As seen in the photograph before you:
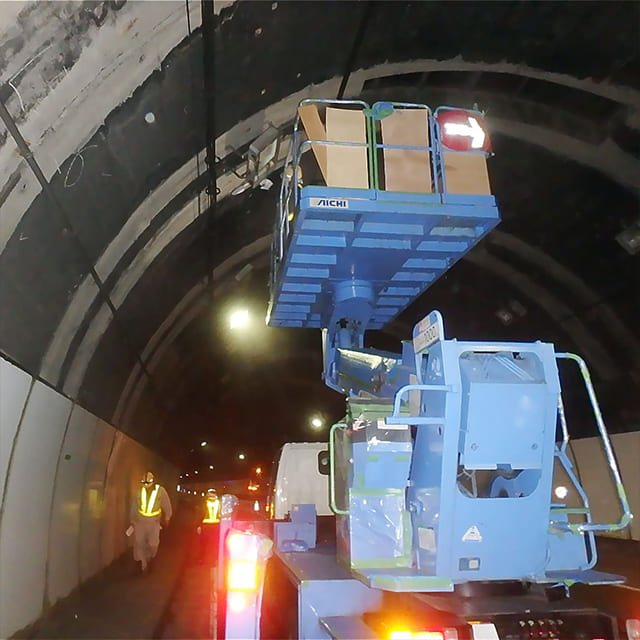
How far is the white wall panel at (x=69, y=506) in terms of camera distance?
844 cm

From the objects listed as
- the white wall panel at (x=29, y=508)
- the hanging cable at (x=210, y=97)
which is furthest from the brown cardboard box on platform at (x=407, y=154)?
the white wall panel at (x=29, y=508)

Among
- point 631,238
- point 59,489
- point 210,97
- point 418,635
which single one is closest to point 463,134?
point 210,97

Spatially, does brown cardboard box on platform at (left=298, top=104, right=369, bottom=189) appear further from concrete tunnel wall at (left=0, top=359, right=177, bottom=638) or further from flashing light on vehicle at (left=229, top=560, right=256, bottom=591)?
concrete tunnel wall at (left=0, top=359, right=177, bottom=638)

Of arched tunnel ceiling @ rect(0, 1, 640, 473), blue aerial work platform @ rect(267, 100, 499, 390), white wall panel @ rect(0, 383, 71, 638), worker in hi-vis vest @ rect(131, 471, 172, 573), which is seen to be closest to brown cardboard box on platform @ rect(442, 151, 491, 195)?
blue aerial work platform @ rect(267, 100, 499, 390)

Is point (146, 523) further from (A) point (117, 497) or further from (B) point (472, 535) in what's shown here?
(B) point (472, 535)

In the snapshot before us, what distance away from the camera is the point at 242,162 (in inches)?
324

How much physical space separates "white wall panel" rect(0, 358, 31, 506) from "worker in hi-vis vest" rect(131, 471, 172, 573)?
737cm

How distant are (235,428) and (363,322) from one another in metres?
21.6

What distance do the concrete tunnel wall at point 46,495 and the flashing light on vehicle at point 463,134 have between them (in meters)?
4.88

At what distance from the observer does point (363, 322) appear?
743 centimetres

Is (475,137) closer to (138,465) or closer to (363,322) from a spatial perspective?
(363,322)

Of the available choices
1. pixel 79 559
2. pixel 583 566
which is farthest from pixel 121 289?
pixel 583 566

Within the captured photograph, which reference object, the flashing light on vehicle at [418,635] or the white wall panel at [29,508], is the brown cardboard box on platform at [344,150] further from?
the white wall panel at [29,508]

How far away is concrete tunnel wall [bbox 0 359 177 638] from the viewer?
21.0ft
